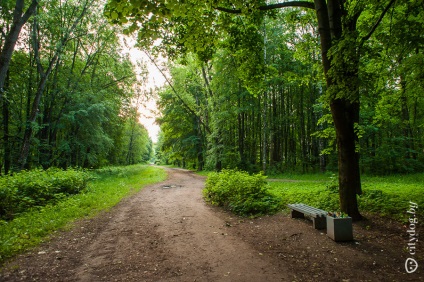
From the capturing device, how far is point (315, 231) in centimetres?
565

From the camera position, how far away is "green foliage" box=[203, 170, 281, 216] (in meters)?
7.82

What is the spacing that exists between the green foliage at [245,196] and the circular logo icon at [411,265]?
4.01 m

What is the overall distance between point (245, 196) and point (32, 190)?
8.13 meters

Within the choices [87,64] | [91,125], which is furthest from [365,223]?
[87,64]

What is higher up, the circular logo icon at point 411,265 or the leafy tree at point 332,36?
the leafy tree at point 332,36

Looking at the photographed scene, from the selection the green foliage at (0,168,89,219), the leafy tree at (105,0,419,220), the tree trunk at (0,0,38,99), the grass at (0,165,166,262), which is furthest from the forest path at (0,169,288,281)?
the tree trunk at (0,0,38,99)

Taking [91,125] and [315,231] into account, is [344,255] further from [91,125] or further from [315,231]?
[91,125]

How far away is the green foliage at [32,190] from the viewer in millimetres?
7727

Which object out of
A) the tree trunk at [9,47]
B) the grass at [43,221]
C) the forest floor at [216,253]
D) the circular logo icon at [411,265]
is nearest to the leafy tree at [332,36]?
the forest floor at [216,253]

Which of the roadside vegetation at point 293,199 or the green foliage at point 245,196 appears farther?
the green foliage at point 245,196

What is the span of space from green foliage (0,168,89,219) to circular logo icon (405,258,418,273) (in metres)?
9.99

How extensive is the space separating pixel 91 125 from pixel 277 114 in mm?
18592

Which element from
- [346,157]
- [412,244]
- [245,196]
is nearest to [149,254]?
[245,196]

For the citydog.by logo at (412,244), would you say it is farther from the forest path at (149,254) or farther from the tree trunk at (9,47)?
the tree trunk at (9,47)
